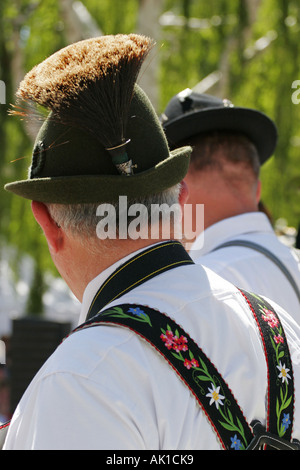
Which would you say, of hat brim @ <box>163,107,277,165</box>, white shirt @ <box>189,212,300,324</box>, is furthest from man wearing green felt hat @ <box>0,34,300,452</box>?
hat brim @ <box>163,107,277,165</box>

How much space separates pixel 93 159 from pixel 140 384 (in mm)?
433

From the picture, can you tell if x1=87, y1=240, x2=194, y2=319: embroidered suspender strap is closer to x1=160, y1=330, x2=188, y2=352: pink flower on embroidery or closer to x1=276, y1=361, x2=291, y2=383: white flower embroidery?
x1=160, y1=330, x2=188, y2=352: pink flower on embroidery

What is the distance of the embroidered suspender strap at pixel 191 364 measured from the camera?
106 cm

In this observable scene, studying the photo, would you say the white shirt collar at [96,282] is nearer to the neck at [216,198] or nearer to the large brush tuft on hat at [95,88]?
the large brush tuft on hat at [95,88]

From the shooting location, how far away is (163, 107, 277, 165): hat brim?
2527 mm

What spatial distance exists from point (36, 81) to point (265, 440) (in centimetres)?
75

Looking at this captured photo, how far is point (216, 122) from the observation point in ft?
8.32

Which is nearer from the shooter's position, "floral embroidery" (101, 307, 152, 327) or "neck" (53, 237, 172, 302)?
"floral embroidery" (101, 307, 152, 327)

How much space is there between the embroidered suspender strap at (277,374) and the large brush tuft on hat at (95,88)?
1.24ft

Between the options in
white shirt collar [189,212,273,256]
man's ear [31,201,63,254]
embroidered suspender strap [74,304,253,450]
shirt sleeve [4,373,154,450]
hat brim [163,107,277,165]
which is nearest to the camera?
shirt sleeve [4,373,154,450]

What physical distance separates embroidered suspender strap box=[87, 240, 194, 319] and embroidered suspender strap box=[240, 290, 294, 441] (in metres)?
0.19

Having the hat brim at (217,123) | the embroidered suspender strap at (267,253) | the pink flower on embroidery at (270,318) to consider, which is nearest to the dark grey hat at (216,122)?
the hat brim at (217,123)

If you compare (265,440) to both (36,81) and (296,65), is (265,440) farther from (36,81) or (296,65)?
(296,65)

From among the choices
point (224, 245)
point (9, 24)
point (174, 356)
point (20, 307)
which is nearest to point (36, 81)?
point (174, 356)
